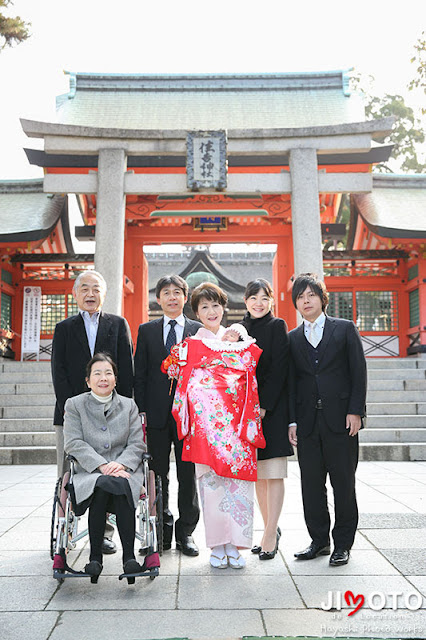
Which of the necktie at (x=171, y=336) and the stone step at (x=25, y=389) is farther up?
the necktie at (x=171, y=336)

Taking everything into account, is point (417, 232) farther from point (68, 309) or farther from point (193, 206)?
point (68, 309)

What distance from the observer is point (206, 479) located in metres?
3.38

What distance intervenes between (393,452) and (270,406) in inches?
187

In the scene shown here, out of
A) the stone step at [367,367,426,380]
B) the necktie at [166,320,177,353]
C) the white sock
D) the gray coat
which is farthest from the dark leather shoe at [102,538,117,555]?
the stone step at [367,367,426,380]

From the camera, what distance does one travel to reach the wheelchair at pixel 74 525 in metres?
2.94

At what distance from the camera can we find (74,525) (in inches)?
129

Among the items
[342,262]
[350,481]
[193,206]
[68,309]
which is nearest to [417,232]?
[342,262]

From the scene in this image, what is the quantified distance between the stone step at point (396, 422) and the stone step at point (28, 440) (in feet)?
14.4

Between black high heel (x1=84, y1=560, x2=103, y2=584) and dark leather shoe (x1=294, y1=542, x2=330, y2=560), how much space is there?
3.78ft

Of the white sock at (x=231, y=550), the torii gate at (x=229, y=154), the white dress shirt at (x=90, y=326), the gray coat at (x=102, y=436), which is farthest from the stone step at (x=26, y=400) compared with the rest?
the white sock at (x=231, y=550)

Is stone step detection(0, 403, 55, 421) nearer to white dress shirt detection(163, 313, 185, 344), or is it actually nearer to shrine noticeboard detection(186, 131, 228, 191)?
shrine noticeboard detection(186, 131, 228, 191)

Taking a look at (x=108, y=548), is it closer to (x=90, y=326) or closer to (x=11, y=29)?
(x=90, y=326)

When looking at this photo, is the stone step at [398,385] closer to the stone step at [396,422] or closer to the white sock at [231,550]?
the stone step at [396,422]

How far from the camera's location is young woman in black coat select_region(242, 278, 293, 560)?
3.47m
